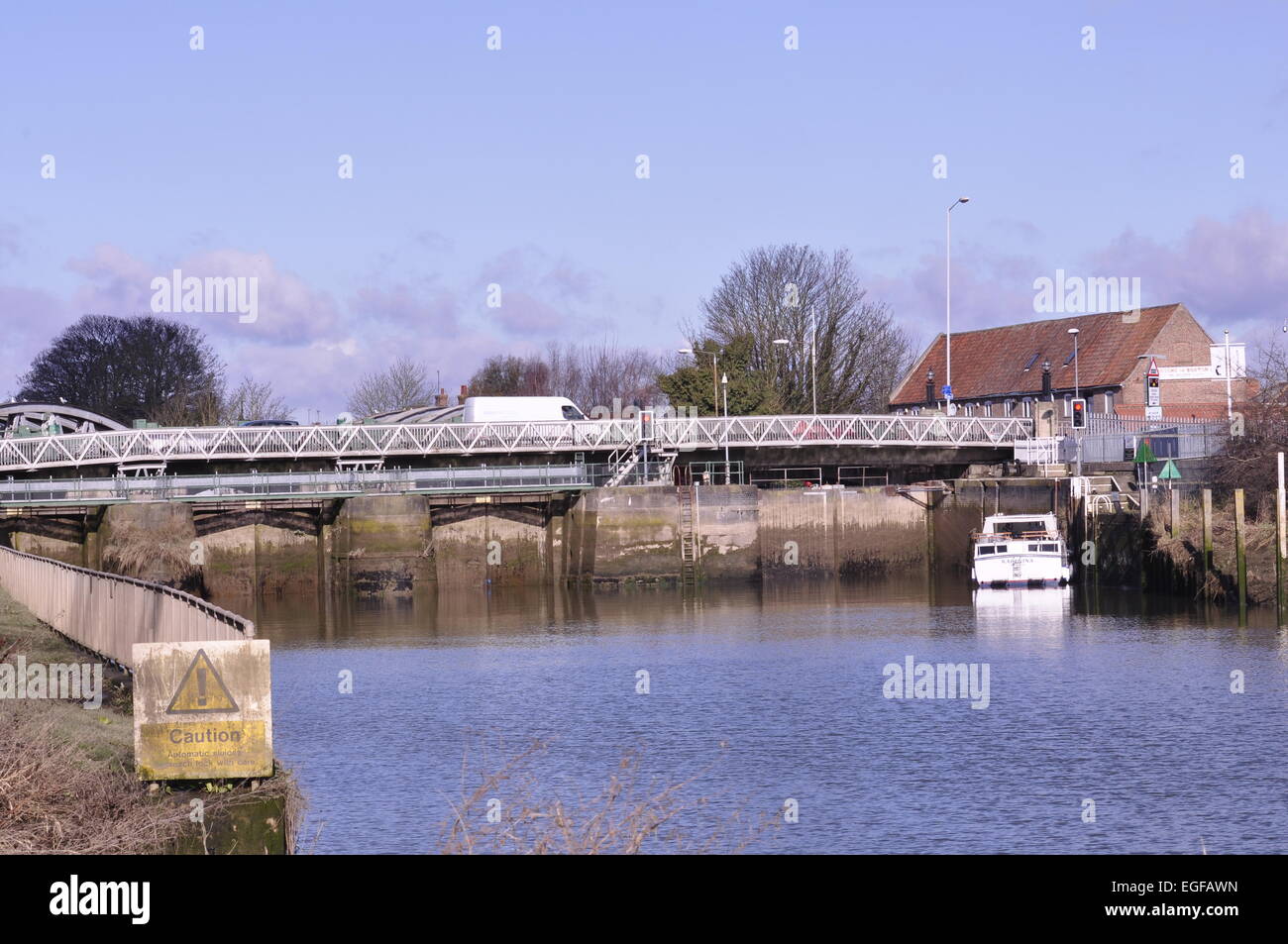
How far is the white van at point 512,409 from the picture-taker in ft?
218

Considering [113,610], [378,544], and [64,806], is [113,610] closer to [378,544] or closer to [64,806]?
[64,806]

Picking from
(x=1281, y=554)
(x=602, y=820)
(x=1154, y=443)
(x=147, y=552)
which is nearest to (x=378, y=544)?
(x=147, y=552)

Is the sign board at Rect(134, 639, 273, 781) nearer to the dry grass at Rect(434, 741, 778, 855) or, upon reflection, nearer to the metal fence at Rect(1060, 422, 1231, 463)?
the dry grass at Rect(434, 741, 778, 855)

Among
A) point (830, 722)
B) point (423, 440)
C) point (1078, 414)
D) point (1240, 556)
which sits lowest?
point (830, 722)

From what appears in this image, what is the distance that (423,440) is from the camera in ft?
203

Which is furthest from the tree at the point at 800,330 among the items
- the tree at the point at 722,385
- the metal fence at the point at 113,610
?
the metal fence at the point at 113,610

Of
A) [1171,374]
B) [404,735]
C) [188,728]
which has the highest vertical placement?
[1171,374]

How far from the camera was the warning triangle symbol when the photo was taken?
15.6 metres

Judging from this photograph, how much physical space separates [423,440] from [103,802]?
157 feet
